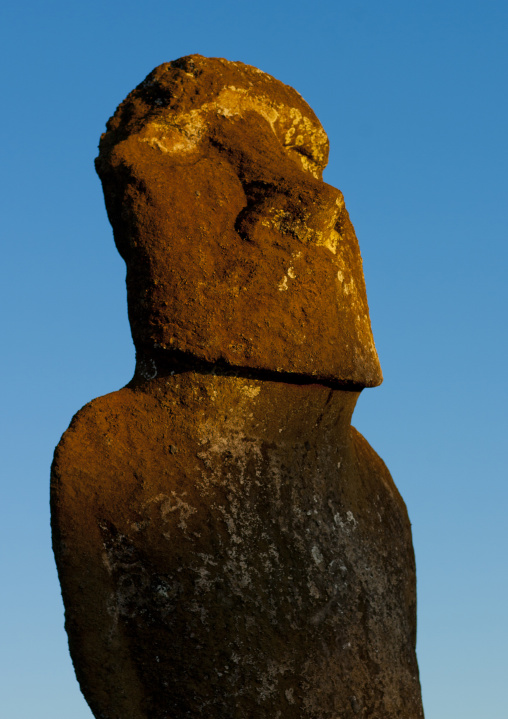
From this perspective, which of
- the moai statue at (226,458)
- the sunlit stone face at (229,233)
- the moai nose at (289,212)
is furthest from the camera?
the moai nose at (289,212)

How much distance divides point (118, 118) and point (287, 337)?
105cm

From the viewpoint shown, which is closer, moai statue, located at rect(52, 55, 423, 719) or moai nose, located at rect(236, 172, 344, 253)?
moai statue, located at rect(52, 55, 423, 719)

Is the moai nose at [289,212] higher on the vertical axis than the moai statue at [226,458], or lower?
higher

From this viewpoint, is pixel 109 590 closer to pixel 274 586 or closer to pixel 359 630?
pixel 274 586

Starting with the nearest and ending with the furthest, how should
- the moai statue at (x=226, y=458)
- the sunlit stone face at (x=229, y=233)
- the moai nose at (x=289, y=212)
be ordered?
the moai statue at (x=226, y=458) → the sunlit stone face at (x=229, y=233) → the moai nose at (x=289, y=212)

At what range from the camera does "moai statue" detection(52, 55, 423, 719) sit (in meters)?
3.28

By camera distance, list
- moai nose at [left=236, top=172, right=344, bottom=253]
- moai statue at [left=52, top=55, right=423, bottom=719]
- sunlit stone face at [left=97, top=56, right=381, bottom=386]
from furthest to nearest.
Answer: moai nose at [left=236, top=172, right=344, bottom=253] < sunlit stone face at [left=97, top=56, right=381, bottom=386] < moai statue at [left=52, top=55, right=423, bottom=719]

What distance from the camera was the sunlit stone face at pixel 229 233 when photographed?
3.47 meters

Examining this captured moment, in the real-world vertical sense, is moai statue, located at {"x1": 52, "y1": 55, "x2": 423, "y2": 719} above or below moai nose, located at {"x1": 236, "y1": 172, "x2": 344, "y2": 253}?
below

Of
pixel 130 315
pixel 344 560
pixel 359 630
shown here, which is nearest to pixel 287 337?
pixel 130 315

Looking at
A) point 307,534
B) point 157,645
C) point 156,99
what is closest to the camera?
point 157,645

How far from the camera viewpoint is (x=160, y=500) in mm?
3377

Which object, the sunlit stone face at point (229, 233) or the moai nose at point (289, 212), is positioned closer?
the sunlit stone face at point (229, 233)

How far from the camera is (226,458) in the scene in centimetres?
349
